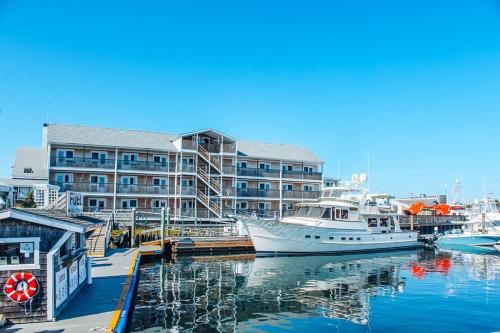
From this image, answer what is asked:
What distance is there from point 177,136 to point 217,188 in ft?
24.7

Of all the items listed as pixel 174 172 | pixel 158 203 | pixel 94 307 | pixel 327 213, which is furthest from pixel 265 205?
pixel 94 307

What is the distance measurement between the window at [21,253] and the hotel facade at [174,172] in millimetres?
28766

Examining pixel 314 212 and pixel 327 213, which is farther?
pixel 314 212

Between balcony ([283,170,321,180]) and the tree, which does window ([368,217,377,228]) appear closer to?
balcony ([283,170,321,180])

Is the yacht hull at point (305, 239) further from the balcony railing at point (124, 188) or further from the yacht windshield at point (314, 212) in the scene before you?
the balcony railing at point (124, 188)

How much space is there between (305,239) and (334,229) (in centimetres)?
298

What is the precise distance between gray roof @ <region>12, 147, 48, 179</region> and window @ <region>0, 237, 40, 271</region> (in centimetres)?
3041

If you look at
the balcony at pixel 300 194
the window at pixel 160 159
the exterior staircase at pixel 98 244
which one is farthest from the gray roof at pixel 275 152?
the exterior staircase at pixel 98 244

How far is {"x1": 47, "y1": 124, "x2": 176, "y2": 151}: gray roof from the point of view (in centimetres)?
4025

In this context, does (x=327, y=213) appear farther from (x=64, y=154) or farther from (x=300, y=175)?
(x=64, y=154)

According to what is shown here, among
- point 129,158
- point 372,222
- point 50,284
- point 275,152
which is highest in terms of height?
point 275,152

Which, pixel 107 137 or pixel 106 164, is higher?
pixel 107 137

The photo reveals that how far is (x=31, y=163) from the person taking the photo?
40.6 m

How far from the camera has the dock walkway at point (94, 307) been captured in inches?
405
